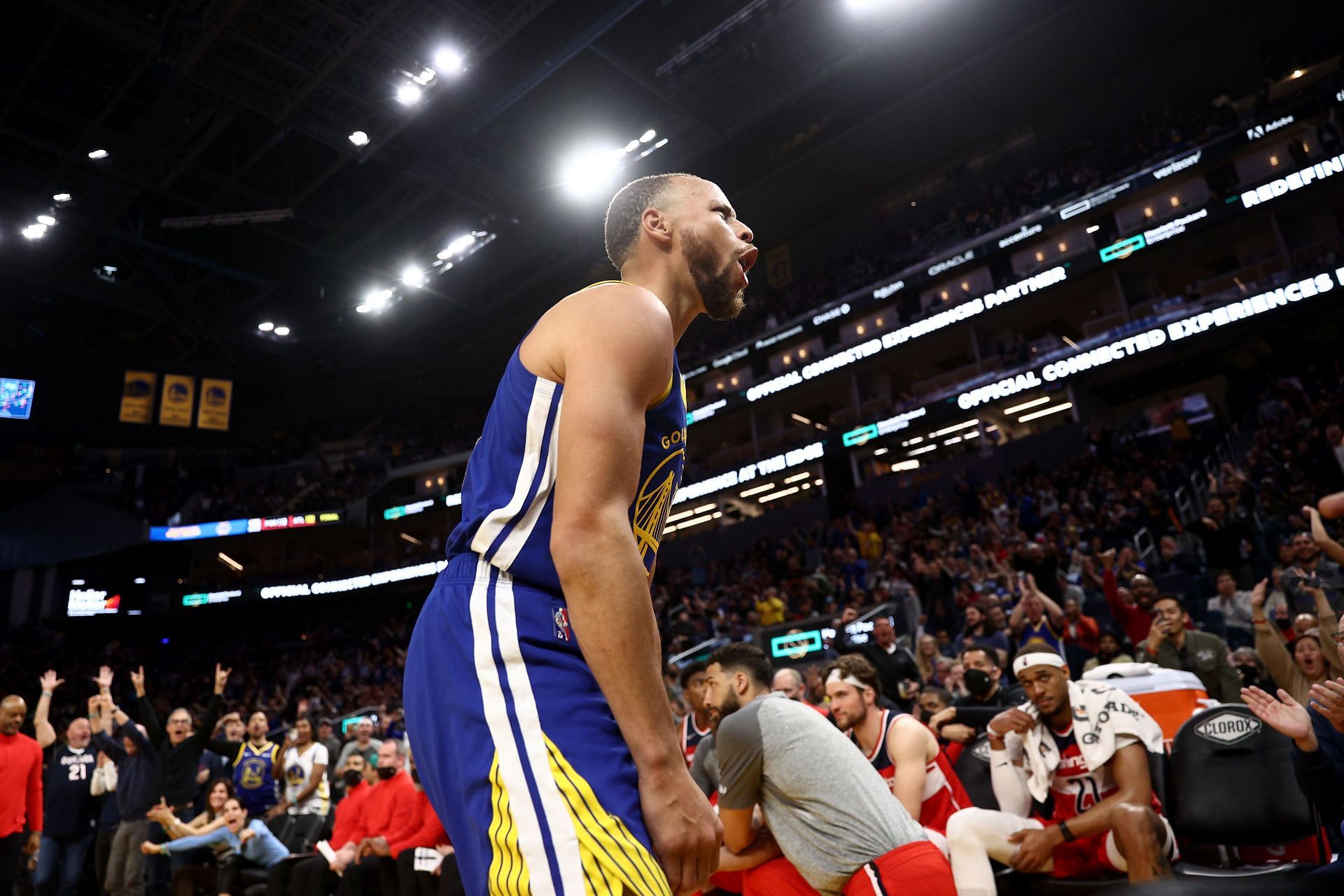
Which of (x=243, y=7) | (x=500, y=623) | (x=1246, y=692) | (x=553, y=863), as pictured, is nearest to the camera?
(x=553, y=863)

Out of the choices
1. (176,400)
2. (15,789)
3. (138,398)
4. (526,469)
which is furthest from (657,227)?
(176,400)

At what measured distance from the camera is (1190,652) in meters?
6.27

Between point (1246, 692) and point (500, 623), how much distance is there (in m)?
3.13

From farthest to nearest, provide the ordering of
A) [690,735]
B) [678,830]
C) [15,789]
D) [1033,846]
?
[15,789], [690,735], [1033,846], [678,830]

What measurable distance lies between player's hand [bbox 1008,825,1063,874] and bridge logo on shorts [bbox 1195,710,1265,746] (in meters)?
0.74

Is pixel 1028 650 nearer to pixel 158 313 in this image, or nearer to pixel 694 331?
pixel 694 331

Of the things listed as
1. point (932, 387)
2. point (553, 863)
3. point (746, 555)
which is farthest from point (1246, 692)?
point (932, 387)

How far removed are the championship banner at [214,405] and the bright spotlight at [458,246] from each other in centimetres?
1193

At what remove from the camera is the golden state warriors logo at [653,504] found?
4.94 ft

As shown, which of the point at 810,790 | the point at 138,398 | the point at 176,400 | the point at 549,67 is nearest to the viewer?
the point at 810,790

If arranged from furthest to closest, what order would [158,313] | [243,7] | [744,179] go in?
[158,313] → [744,179] → [243,7]

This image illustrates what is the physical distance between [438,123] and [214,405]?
1729cm

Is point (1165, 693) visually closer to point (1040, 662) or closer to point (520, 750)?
point (1040, 662)

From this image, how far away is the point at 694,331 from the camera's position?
2906 centimetres
